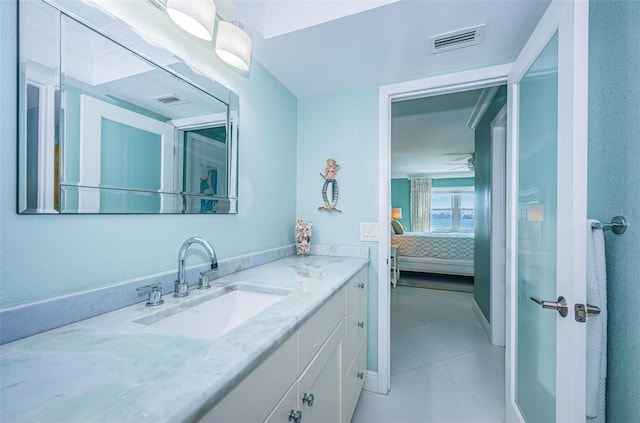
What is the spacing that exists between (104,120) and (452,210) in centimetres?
876

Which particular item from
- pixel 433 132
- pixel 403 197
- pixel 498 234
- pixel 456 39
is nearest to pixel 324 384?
A: pixel 456 39

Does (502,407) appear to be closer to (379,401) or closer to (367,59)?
(379,401)

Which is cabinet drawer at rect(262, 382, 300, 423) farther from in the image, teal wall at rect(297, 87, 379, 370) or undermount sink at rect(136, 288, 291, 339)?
teal wall at rect(297, 87, 379, 370)

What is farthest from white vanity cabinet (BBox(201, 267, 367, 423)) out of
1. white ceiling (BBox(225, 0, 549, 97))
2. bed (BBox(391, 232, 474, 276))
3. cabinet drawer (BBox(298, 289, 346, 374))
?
bed (BBox(391, 232, 474, 276))

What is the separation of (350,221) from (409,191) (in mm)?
7059

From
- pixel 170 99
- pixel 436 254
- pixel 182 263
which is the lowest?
pixel 436 254

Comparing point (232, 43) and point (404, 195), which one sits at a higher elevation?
point (232, 43)

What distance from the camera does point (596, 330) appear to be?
861mm

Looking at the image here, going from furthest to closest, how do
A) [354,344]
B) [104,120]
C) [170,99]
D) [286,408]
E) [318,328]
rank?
1. [354,344]
2. [170,99]
3. [318,328]
4. [104,120]
5. [286,408]

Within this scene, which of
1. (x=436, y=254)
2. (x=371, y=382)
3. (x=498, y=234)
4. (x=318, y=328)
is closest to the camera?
(x=318, y=328)

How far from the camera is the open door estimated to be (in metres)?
0.83

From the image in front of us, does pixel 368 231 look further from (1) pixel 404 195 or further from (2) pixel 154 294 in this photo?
(1) pixel 404 195

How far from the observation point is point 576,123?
824 mm

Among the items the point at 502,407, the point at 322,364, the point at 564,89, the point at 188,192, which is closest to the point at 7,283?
the point at 188,192
